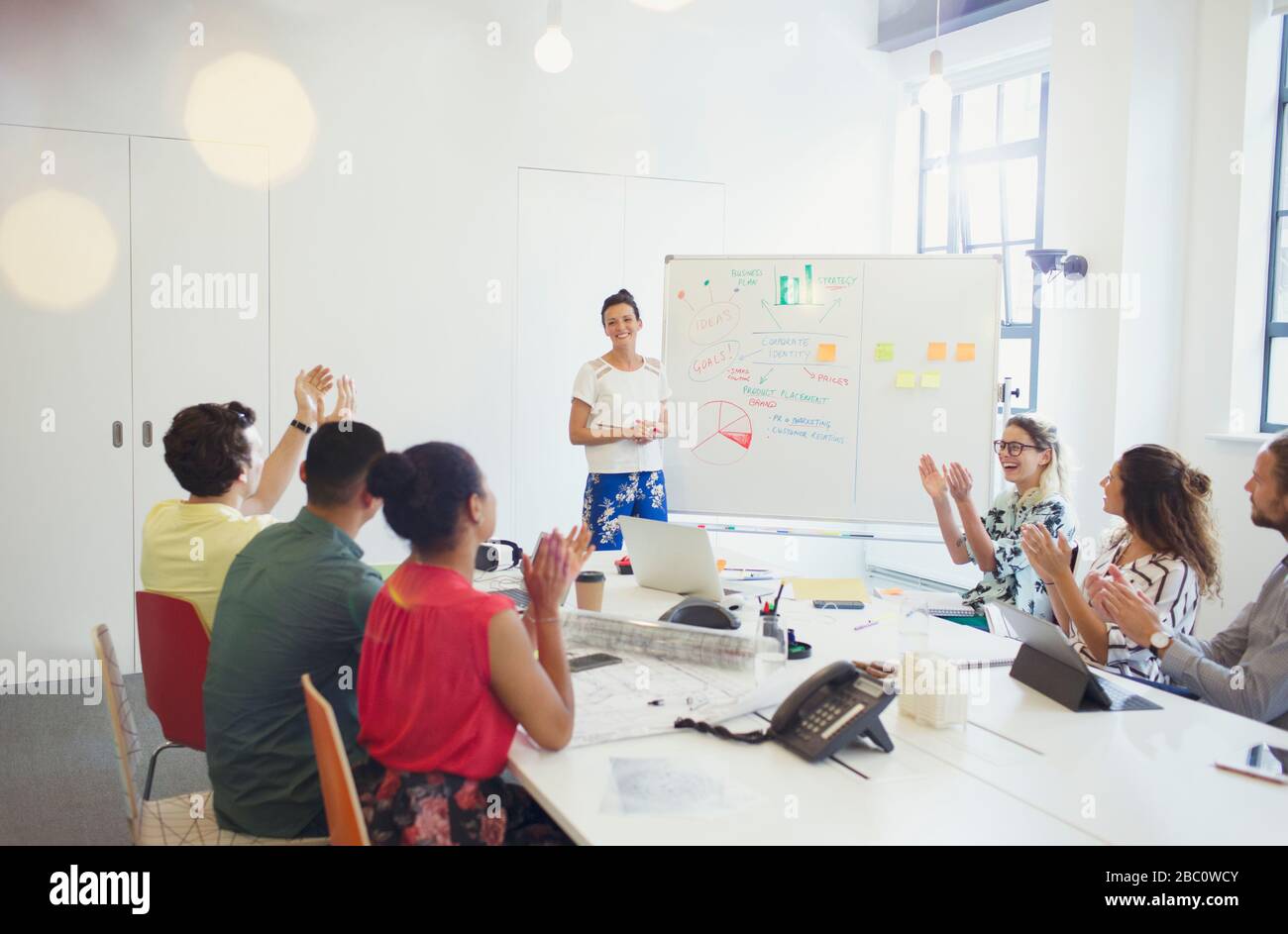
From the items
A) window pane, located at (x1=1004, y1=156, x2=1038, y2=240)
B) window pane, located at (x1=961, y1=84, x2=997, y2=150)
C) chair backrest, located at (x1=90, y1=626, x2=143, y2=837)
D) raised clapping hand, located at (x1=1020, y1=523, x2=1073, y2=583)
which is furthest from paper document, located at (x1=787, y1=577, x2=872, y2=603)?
window pane, located at (x1=961, y1=84, x2=997, y2=150)

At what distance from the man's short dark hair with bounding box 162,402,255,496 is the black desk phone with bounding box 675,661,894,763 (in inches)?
53.2

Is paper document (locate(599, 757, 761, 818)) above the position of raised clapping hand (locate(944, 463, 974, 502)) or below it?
below

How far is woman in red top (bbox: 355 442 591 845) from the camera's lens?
5.75ft

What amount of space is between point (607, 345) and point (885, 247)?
6.50 feet

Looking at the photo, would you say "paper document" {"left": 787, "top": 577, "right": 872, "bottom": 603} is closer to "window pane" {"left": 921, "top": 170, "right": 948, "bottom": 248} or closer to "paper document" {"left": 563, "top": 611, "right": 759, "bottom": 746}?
"paper document" {"left": 563, "top": 611, "right": 759, "bottom": 746}

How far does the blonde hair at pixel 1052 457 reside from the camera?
3.43 meters

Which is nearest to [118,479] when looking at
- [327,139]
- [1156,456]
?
[327,139]

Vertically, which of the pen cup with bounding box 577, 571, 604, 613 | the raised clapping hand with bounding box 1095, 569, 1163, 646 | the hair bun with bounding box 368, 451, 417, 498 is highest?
the hair bun with bounding box 368, 451, 417, 498

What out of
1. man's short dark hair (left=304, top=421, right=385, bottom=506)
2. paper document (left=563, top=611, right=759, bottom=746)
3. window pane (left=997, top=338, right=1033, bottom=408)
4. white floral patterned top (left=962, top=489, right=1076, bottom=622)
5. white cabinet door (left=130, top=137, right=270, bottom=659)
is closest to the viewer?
paper document (left=563, top=611, right=759, bottom=746)

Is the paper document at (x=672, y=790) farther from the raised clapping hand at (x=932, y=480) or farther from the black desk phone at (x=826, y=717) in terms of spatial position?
the raised clapping hand at (x=932, y=480)

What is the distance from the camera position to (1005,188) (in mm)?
5852

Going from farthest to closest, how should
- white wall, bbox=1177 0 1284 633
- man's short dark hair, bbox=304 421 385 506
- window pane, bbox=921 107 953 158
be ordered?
1. window pane, bbox=921 107 953 158
2. white wall, bbox=1177 0 1284 633
3. man's short dark hair, bbox=304 421 385 506

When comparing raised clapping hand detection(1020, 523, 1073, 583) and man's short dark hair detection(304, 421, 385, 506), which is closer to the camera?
man's short dark hair detection(304, 421, 385, 506)

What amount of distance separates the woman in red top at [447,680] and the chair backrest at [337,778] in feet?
→ 0.39
